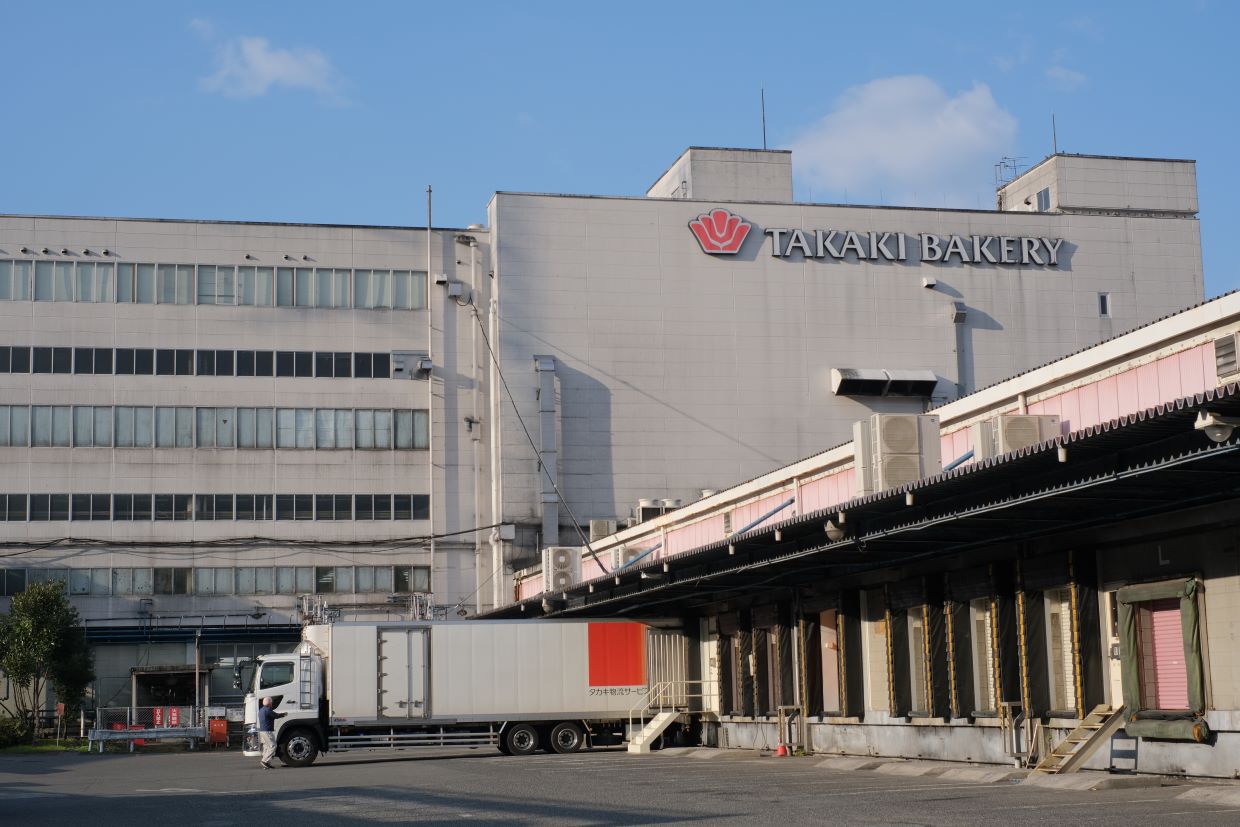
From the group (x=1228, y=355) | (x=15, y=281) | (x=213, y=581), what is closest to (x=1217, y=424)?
(x=1228, y=355)

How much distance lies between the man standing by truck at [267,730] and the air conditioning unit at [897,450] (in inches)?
713

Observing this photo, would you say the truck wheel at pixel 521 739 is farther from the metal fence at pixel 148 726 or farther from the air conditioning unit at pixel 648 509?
the air conditioning unit at pixel 648 509

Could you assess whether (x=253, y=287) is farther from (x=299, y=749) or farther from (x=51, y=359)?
(x=299, y=749)

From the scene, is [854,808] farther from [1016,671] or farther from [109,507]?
[109,507]

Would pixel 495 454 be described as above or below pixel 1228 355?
above

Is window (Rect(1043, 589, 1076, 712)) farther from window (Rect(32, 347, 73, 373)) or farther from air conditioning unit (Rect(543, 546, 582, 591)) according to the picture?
window (Rect(32, 347, 73, 373))

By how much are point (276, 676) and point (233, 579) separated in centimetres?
2866

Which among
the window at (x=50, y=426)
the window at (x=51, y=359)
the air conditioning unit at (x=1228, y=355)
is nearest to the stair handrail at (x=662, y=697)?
the air conditioning unit at (x=1228, y=355)

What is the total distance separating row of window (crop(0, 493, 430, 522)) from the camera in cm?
6662

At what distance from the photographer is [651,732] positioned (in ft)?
135

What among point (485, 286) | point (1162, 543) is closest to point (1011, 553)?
Answer: point (1162, 543)

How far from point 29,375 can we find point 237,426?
9119mm

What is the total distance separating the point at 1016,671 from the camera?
92.3 ft

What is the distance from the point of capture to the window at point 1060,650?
2659 centimetres
